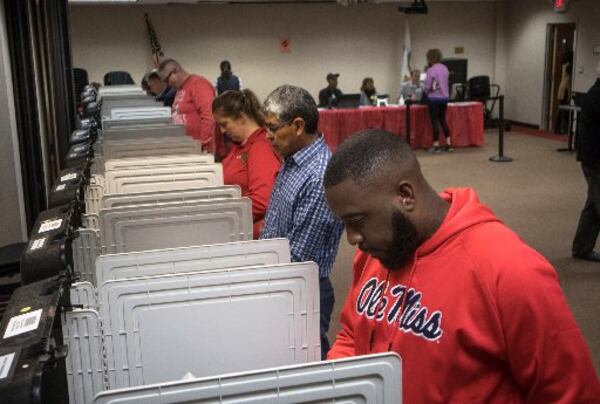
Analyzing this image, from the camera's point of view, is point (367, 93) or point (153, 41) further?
point (153, 41)

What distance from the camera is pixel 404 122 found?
415 inches

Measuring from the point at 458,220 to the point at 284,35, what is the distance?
12.6m

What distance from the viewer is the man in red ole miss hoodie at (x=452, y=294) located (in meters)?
1.12

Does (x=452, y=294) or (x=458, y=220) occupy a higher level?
(x=458, y=220)

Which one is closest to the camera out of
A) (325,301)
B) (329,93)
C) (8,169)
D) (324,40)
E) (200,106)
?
(325,301)

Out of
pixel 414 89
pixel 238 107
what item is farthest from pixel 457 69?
pixel 238 107

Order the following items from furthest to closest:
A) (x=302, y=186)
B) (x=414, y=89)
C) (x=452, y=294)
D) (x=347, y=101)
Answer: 1. (x=414, y=89)
2. (x=347, y=101)
3. (x=302, y=186)
4. (x=452, y=294)

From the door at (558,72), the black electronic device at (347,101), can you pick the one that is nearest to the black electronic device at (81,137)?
the black electronic device at (347,101)

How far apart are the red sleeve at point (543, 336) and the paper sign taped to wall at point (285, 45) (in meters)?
12.7

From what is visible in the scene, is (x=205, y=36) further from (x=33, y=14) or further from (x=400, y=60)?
(x=33, y=14)

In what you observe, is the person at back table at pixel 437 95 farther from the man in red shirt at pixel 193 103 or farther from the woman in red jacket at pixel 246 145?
the woman in red jacket at pixel 246 145

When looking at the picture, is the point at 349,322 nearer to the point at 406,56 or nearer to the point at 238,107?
the point at 238,107

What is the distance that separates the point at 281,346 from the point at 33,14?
5.58m

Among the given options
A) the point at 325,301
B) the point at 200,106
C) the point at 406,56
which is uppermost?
the point at 406,56
